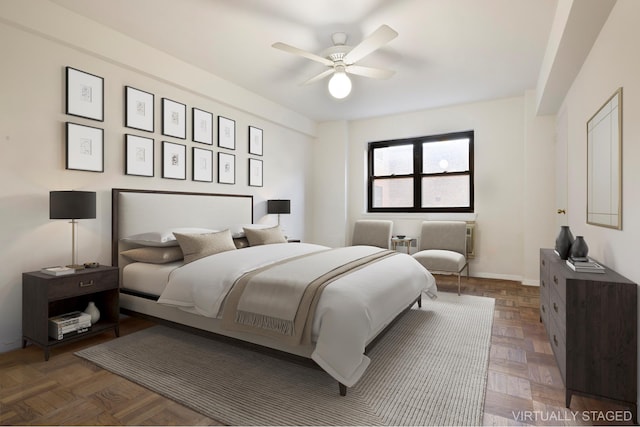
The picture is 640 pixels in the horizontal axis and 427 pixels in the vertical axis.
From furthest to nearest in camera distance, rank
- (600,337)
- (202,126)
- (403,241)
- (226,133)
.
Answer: (403,241), (226,133), (202,126), (600,337)

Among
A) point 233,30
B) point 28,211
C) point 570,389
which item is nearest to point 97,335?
point 28,211

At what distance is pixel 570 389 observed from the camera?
6.10ft

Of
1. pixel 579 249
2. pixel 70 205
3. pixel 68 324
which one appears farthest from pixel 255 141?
pixel 579 249

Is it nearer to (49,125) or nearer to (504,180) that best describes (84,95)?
(49,125)

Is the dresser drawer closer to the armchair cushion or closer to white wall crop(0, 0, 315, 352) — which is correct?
white wall crop(0, 0, 315, 352)

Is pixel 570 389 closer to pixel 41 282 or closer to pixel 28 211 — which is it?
pixel 41 282

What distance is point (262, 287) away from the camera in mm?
2324

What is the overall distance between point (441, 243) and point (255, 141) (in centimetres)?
331

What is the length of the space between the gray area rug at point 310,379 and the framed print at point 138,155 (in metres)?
1.64

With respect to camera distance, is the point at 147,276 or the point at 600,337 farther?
the point at 147,276

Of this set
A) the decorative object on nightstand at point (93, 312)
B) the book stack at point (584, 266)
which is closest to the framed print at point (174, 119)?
the decorative object on nightstand at point (93, 312)

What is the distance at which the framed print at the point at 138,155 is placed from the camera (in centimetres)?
343

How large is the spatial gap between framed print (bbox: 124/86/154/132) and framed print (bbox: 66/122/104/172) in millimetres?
348

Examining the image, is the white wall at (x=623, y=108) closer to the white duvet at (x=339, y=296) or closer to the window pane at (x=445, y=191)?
the white duvet at (x=339, y=296)
